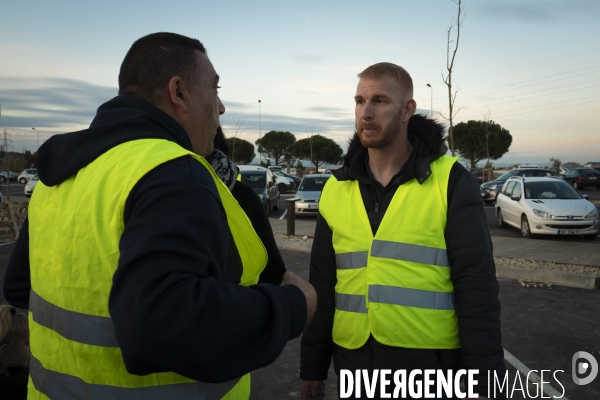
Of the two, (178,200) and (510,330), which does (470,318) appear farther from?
(510,330)

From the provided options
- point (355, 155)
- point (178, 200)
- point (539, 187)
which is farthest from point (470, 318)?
point (539, 187)

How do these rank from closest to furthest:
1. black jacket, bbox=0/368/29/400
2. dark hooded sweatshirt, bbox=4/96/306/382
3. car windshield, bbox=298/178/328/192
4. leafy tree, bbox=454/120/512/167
→ dark hooded sweatshirt, bbox=4/96/306/382 < black jacket, bbox=0/368/29/400 < car windshield, bbox=298/178/328/192 < leafy tree, bbox=454/120/512/167

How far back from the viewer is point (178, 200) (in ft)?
3.71

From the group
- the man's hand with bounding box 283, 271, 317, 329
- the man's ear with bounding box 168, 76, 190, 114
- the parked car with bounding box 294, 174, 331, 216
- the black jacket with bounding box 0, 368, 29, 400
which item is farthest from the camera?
the parked car with bounding box 294, 174, 331, 216

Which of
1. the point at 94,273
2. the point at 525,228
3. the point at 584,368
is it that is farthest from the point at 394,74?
the point at 525,228

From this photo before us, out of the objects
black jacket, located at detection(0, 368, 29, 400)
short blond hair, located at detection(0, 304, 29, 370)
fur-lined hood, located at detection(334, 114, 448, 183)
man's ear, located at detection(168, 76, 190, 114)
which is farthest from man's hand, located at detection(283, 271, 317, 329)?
short blond hair, located at detection(0, 304, 29, 370)

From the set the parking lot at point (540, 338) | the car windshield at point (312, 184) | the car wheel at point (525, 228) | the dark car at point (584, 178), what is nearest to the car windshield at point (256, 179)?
the car windshield at point (312, 184)

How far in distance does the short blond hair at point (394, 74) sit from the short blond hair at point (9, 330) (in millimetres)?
2078

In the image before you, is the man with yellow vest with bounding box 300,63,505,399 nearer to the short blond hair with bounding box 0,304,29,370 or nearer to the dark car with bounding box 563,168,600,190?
the short blond hair with bounding box 0,304,29,370

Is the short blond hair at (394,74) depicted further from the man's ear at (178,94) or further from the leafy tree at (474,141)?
the leafy tree at (474,141)

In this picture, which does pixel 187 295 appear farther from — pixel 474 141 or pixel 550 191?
pixel 474 141

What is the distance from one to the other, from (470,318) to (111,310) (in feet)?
5.07

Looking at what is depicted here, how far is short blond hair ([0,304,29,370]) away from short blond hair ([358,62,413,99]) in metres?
2.08

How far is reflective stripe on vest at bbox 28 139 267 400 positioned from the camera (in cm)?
120
